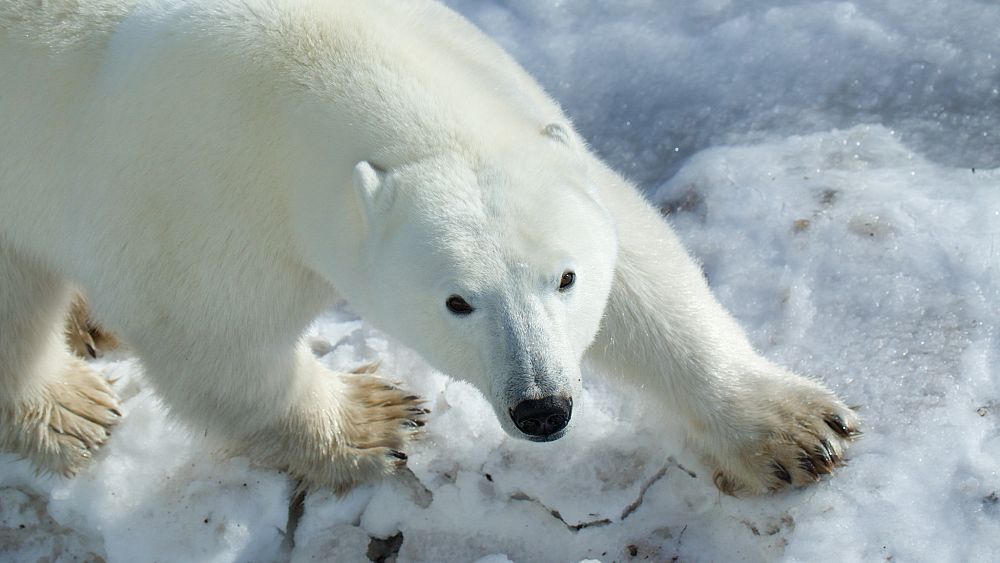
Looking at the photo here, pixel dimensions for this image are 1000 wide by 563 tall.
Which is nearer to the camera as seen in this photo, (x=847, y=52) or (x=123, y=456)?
(x=123, y=456)

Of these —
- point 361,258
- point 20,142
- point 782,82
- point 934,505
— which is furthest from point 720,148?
point 20,142

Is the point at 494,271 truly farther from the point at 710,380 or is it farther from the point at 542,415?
the point at 710,380

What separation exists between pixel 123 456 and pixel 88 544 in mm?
352

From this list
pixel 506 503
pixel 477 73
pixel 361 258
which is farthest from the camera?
pixel 506 503

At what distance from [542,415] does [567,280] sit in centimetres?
33

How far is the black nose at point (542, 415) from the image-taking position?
280cm

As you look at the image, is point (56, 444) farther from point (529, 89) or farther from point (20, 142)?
point (529, 89)

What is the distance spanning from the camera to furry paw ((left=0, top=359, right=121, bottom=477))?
419cm

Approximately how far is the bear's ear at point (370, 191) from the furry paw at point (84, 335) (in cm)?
217

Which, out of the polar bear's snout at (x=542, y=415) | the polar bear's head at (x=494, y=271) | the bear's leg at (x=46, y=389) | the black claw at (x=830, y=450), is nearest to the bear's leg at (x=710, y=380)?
the black claw at (x=830, y=450)

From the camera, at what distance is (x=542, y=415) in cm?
281

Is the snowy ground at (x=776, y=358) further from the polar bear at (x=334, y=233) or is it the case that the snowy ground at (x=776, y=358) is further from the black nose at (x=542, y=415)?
the black nose at (x=542, y=415)

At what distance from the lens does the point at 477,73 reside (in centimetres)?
334

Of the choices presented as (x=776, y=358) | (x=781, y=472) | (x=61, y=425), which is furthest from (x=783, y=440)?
(x=61, y=425)
